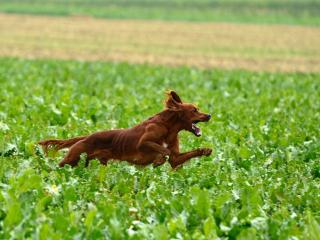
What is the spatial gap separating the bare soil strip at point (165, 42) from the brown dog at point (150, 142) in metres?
22.1

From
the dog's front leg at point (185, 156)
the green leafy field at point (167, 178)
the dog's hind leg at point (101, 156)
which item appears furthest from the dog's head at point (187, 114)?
the dog's hind leg at point (101, 156)

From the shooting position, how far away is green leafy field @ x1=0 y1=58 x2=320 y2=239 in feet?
21.7

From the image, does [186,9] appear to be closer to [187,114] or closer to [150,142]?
[187,114]

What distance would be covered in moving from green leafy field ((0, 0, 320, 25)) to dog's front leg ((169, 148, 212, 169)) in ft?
163

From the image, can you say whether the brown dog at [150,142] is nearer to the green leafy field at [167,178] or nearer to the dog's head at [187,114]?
the dog's head at [187,114]

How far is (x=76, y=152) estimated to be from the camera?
8.97 meters

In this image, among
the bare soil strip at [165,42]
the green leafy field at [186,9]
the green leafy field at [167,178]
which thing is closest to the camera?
the green leafy field at [167,178]

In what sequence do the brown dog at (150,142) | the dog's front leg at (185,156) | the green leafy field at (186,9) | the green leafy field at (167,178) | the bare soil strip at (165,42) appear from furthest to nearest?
the green leafy field at (186,9), the bare soil strip at (165,42), the dog's front leg at (185,156), the brown dog at (150,142), the green leafy field at (167,178)

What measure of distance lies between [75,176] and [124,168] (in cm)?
55

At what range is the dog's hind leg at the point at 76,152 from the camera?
8.94 meters

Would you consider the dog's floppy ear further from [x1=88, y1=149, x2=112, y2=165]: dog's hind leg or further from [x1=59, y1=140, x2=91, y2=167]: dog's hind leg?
[x1=59, y1=140, x2=91, y2=167]: dog's hind leg

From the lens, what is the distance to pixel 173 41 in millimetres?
42969

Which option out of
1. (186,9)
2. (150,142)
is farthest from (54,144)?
(186,9)

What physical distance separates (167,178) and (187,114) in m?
0.68
